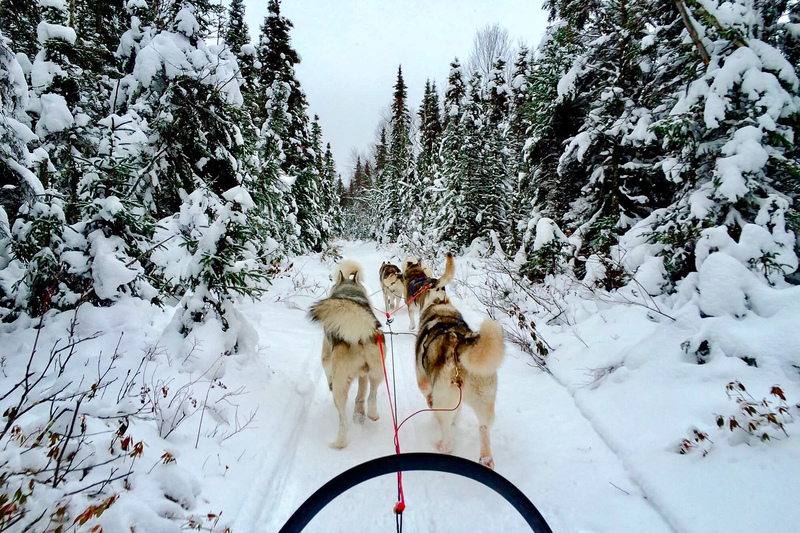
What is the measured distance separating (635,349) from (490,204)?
1268 cm

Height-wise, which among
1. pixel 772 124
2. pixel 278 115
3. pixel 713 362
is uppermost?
pixel 278 115

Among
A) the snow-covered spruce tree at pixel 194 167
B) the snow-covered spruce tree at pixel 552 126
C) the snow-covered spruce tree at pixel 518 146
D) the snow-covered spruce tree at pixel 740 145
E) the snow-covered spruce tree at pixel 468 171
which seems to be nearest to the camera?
the snow-covered spruce tree at pixel 740 145

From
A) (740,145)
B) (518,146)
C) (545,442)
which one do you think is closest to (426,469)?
(545,442)

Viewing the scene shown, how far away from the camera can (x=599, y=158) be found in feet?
26.2

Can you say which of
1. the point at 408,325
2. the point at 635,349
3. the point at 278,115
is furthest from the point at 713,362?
the point at 278,115

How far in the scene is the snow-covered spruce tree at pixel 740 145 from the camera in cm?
390

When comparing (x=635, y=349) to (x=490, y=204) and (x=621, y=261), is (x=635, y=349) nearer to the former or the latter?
(x=621, y=261)

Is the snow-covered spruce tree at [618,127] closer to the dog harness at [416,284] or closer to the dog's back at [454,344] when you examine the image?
the dog harness at [416,284]

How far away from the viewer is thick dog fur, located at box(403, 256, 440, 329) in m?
7.74

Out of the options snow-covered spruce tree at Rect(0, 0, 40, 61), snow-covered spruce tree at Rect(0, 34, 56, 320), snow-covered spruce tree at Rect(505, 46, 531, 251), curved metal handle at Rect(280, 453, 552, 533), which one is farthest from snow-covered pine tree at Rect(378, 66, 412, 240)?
curved metal handle at Rect(280, 453, 552, 533)

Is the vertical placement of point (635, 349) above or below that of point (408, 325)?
above

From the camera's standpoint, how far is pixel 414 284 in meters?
8.02

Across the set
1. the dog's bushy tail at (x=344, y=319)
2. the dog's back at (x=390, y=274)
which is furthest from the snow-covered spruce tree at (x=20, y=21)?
the dog's back at (x=390, y=274)

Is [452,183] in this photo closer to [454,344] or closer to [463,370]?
[454,344]
